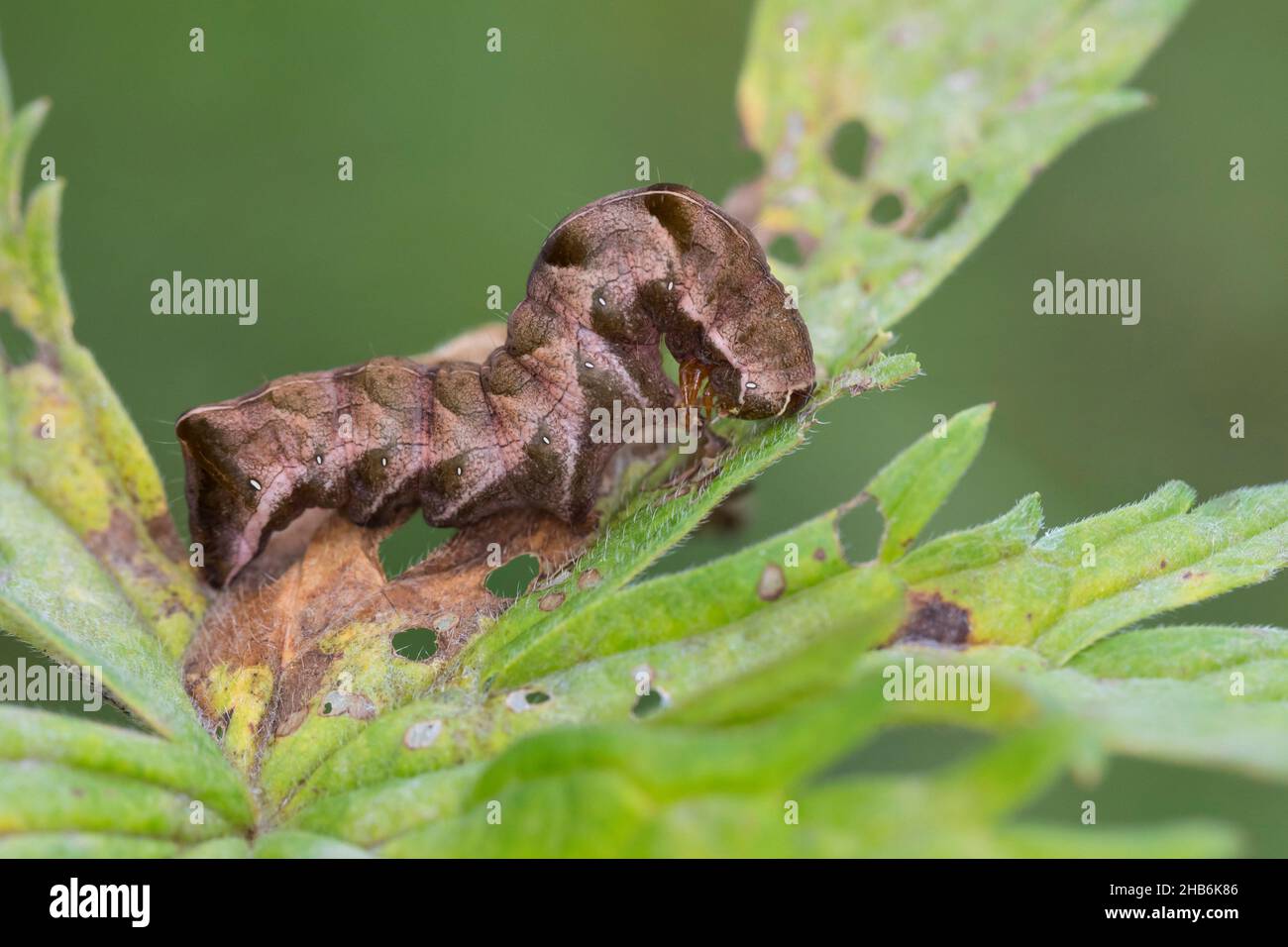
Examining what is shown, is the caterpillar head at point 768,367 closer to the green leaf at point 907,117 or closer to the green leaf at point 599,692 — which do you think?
the green leaf at point 907,117

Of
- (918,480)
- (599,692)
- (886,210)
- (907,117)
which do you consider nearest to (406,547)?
(599,692)

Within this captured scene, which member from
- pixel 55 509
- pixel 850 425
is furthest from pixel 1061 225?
pixel 55 509

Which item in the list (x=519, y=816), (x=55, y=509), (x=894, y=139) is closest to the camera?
(x=519, y=816)

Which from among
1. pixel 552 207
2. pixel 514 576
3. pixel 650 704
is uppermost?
pixel 552 207

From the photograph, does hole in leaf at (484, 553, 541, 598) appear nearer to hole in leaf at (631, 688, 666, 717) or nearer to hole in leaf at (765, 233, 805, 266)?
hole in leaf at (631, 688, 666, 717)

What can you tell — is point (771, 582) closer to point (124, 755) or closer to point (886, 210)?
point (124, 755)

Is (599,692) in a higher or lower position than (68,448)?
lower

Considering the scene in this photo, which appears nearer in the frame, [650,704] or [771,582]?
[771,582]
